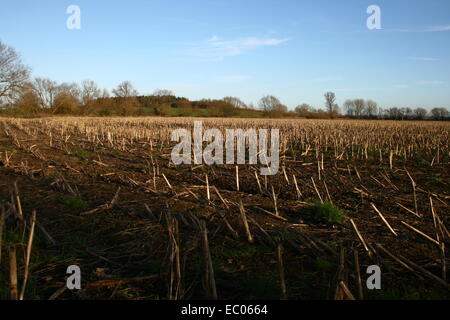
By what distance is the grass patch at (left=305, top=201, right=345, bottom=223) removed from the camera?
16.8 ft

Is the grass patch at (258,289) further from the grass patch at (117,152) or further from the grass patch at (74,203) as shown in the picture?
the grass patch at (117,152)

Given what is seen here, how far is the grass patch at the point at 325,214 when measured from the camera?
512cm

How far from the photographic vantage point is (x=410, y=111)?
64.9 m

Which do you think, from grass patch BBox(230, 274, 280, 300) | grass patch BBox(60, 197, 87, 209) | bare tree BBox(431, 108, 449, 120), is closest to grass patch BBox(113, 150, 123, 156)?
grass patch BBox(60, 197, 87, 209)

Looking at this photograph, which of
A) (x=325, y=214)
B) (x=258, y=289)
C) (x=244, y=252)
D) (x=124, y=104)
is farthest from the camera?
(x=124, y=104)

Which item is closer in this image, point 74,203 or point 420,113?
point 74,203

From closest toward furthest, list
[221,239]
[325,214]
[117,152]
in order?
[221,239]
[325,214]
[117,152]

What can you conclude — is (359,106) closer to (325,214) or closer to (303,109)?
(303,109)

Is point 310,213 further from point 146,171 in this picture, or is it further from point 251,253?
point 146,171

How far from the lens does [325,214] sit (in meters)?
5.19

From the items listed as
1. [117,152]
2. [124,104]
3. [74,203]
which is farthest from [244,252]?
[124,104]

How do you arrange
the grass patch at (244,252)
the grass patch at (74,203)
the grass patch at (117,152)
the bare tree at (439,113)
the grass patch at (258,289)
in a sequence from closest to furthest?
1. the grass patch at (258,289)
2. the grass patch at (244,252)
3. the grass patch at (74,203)
4. the grass patch at (117,152)
5. the bare tree at (439,113)

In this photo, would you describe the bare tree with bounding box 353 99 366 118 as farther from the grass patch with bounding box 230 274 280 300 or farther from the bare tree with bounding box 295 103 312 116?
the grass patch with bounding box 230 274 280 300

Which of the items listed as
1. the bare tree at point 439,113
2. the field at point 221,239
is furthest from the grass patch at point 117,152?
the bare tree at point 439,113
